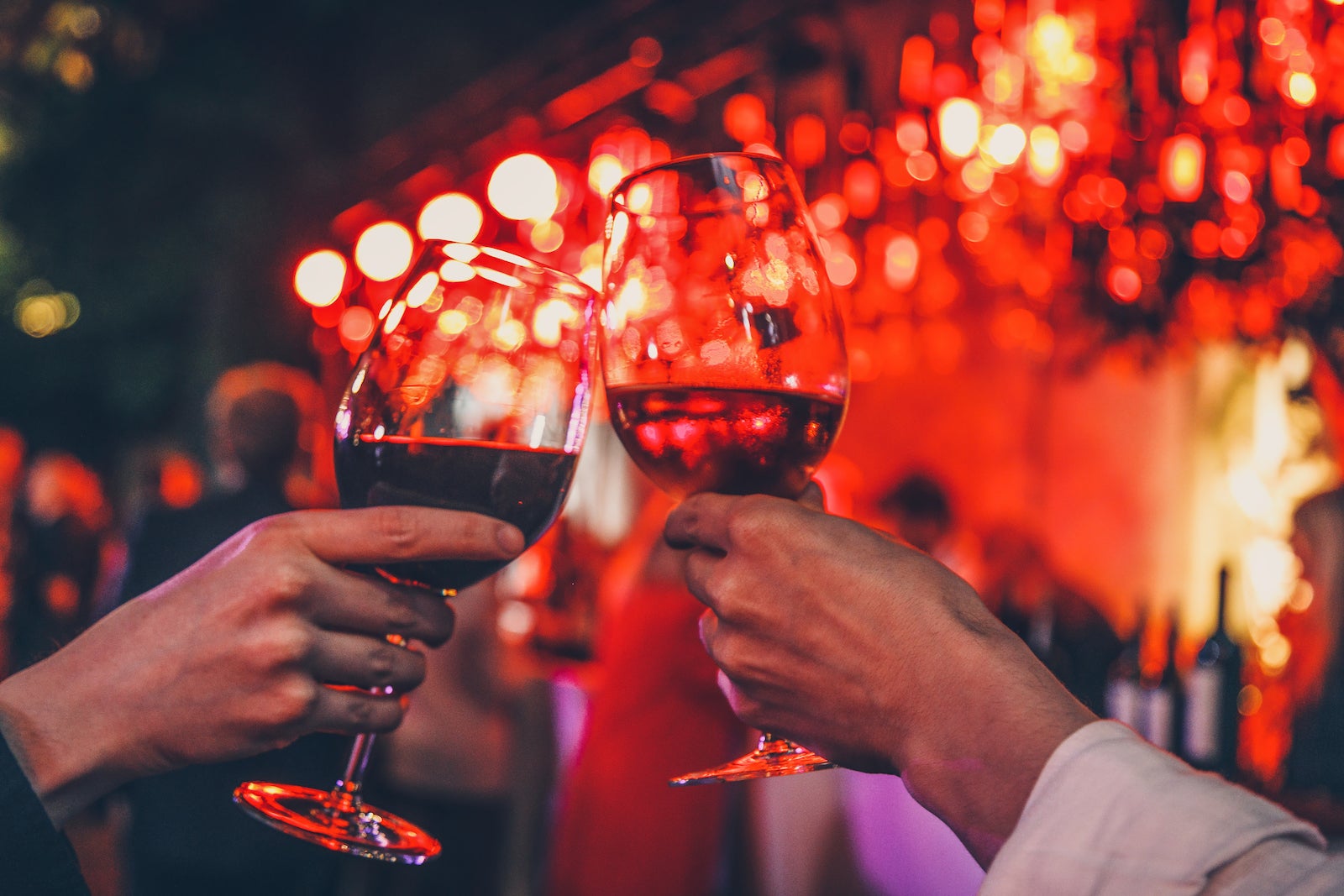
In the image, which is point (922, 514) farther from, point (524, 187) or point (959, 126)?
point (524, 187)

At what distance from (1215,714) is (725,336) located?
1606mm

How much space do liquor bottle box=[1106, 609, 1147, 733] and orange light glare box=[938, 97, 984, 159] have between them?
7.57ft

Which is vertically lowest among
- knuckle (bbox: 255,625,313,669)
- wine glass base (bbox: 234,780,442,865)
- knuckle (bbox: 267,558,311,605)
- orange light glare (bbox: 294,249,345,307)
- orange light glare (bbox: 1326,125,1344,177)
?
wine glass base (bbox: 234,780,442,865)

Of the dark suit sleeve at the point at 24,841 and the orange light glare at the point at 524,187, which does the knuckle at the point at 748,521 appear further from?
the orange light glare at the point at 524,187

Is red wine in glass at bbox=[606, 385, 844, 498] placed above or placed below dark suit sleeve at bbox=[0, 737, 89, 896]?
above

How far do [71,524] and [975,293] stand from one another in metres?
5.33

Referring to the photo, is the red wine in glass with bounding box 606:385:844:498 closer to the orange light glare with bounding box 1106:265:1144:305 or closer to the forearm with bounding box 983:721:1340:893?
the forearm with bounding box 983:721:1340:893

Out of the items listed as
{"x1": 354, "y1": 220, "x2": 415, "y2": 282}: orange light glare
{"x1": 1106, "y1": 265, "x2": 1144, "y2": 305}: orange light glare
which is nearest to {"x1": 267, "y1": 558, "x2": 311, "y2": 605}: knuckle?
{"x1": 1106, "y1": 265, "x2": 1144, "y2": 305}: orange light glare

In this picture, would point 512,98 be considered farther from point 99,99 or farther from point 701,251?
point 701,251

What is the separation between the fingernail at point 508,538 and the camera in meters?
0.71

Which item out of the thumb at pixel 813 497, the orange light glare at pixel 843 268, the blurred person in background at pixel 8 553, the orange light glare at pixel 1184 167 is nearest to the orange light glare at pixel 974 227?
the orange light glare at pixel 843 268

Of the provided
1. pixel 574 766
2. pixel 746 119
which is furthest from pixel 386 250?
pixel 574 766

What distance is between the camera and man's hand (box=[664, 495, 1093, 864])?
1.95 ft

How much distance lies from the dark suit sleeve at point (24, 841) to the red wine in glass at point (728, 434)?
1.54ft
